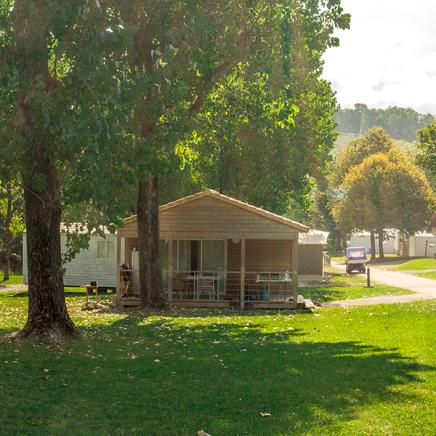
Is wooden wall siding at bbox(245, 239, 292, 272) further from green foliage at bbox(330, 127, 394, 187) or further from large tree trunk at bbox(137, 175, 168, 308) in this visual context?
green foliage at bbox(330, 127, 394, 187)

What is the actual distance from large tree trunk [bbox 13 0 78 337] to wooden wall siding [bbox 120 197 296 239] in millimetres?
13415

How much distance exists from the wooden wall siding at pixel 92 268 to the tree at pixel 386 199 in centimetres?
5046

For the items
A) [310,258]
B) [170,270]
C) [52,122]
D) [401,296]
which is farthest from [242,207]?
[310,258]

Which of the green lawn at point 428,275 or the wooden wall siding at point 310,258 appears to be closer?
the green lawn at point 428,275

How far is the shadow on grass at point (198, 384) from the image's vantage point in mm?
9133

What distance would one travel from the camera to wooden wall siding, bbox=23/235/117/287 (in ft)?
131

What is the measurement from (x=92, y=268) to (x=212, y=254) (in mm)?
10072

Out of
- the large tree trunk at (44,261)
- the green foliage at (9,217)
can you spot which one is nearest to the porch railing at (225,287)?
the large tree trunk at (44,261)

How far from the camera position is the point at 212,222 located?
1163 inches

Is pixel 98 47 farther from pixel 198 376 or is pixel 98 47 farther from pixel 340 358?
pixel 340 358

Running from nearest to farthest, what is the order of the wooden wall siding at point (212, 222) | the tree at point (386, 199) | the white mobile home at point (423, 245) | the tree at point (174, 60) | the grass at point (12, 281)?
the tree at point (174, 60)
the wooden wall siding at point (212, 222)
the grass at point (12, 281)
the tree at point (386, 199)
the white mobile home at point (423, 245)

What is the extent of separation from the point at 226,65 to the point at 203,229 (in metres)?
7.01

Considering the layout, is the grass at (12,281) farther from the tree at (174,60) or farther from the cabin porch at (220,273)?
the tree at (174,60)

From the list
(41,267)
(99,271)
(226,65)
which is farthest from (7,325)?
(99,271)
